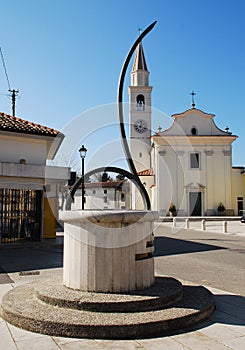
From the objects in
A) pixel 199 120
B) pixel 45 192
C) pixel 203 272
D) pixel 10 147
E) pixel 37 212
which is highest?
pixel 199 120

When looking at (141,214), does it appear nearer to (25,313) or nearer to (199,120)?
(25,313)

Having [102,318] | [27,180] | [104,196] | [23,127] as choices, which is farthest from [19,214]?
[104,196]

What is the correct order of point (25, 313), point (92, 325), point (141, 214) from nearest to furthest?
point (92, 325) < point (25, 313) < point (141, 214)

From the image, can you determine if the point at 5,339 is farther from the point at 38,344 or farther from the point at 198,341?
the point at 198,341

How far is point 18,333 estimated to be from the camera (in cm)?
404

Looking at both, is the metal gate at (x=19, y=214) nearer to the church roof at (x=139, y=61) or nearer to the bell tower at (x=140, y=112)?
the bell tower at (x=140, y=112)

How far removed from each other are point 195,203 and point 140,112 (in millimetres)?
14722

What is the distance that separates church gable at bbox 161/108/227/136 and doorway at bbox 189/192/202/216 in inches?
301

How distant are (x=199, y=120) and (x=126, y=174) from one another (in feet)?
119

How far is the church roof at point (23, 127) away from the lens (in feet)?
45.0

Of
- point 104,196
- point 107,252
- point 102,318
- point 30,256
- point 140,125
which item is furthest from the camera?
point 104,196

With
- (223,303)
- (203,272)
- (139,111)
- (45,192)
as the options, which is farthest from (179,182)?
(223,303)

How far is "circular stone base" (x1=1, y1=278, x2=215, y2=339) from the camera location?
3.88m

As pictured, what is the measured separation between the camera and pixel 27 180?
560 inches
